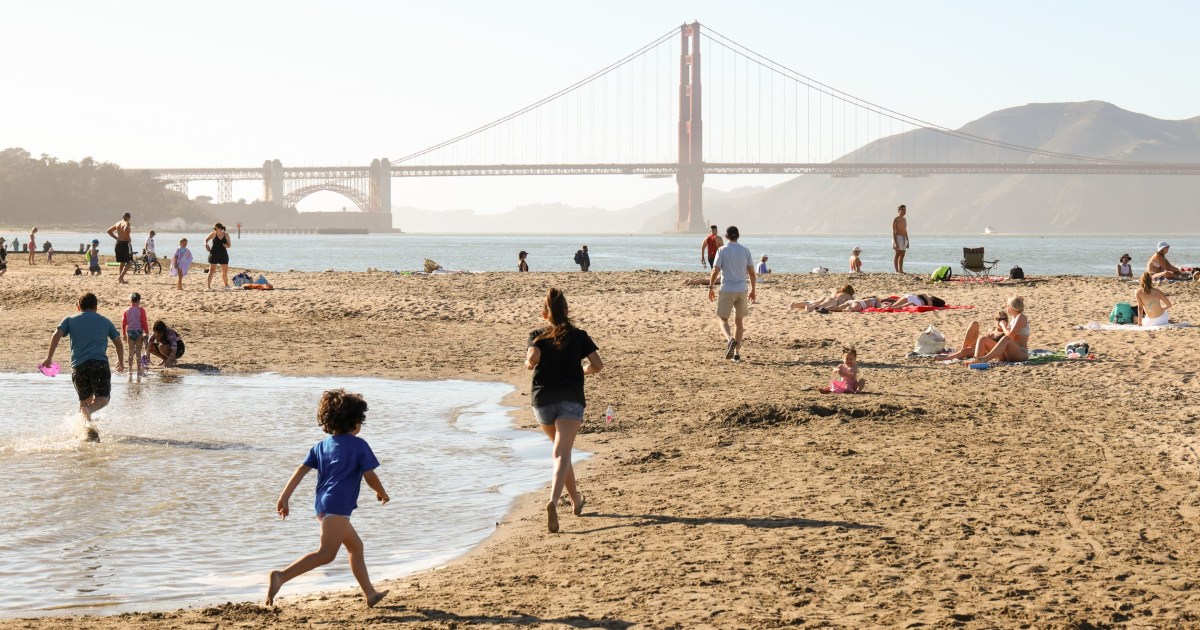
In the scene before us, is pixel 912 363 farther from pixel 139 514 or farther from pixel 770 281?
pixel 770 281

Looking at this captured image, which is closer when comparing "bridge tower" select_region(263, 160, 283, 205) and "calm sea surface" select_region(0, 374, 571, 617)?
"calm sea surface" select_region(0, 374, 571, 617)

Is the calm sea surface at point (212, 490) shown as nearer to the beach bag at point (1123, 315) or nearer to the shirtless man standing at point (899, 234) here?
the beach bag at point (1123, 315)

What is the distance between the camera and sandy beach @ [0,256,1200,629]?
4746mm

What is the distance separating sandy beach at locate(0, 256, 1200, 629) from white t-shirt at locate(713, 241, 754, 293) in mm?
907

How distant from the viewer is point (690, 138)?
119062mm

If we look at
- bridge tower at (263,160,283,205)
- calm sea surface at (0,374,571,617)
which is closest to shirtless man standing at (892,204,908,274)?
calm sea surface at (0,374,571,617)

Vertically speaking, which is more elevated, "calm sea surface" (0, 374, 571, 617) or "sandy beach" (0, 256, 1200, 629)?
"sandy beach" (0, 256, 1200, 629)

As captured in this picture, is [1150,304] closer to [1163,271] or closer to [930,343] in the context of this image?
[930,343]

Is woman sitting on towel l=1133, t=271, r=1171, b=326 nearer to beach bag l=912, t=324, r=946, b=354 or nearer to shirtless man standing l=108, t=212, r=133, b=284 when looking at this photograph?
beach bag l=912, t=324, r=946, b=354

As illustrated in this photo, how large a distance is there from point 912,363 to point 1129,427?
4.31 meters

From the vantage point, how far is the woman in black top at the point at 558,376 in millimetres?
6199

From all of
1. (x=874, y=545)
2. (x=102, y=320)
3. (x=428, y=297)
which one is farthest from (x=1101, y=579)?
(x=428, y=297)

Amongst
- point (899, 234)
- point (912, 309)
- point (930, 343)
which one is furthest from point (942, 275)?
point (930, 343)

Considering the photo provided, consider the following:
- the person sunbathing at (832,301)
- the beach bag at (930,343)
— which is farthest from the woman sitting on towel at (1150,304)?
the person sunbathing at (832,301)
